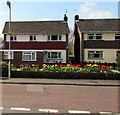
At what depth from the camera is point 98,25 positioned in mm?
24266

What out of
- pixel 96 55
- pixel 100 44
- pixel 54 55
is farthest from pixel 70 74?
pixel 100 44

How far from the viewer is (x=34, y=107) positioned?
5.84m

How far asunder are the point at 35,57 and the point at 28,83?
33.9 feet

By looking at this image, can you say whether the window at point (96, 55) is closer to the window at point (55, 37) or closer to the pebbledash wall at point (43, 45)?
the pebbledash wall at point (43, 45)

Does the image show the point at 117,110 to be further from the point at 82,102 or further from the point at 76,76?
the point at 76,76

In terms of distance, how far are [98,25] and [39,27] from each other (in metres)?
9.45

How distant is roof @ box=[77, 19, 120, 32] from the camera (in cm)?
2309

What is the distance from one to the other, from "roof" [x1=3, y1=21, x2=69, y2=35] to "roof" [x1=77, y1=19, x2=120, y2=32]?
2.70 m

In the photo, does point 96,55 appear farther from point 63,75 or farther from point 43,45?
point 63,75

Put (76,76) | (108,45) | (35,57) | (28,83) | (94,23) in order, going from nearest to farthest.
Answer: (28,83), (76,76), (35,57), (108,45), (94,23)

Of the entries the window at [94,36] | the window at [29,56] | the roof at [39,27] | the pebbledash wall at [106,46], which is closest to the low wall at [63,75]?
the window at [29,56]

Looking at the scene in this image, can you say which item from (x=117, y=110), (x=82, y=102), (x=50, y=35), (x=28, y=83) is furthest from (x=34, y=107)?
(x=50, y=35)

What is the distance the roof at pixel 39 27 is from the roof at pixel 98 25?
8.86 ft

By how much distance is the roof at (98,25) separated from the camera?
23.1 m
